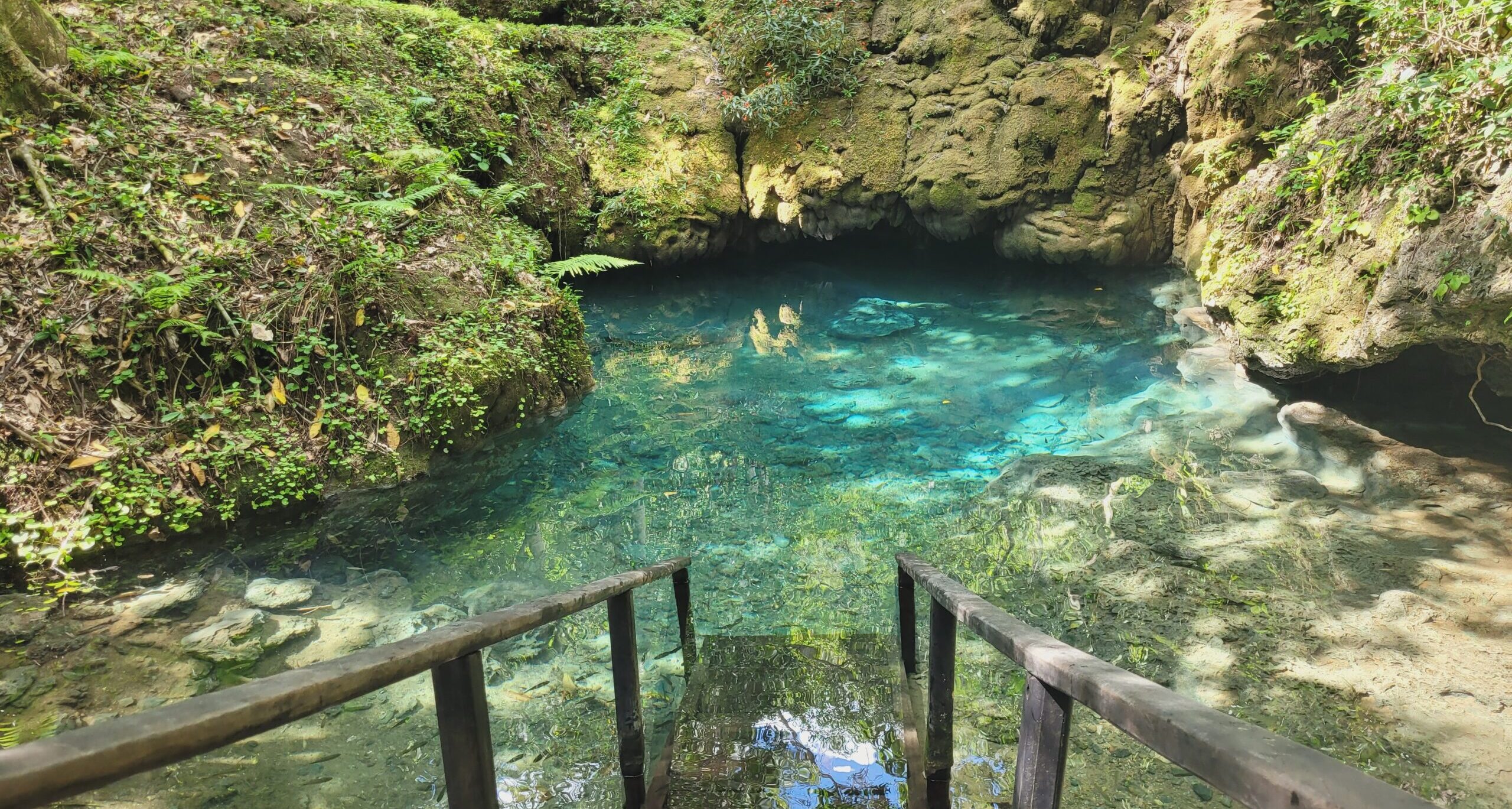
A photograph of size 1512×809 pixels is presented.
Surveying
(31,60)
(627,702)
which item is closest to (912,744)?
(627,702)

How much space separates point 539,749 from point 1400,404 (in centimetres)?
723

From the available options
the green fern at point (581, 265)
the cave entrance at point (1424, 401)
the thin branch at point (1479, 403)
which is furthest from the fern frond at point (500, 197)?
the thin branch at point (1479, 403)

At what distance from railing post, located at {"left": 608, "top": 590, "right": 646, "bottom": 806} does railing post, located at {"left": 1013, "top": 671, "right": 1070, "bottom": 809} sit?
160 centimetres

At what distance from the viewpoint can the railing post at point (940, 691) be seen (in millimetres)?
2500

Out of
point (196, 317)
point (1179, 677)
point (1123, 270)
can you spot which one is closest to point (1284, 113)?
point (1123, 270)

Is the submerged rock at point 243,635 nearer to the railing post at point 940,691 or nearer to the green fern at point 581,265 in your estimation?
the railing post at point 940,691

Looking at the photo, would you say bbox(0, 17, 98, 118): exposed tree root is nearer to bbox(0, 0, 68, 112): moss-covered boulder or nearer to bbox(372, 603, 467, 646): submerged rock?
bbox(0, 0, 68, 112): moss-covered boulder

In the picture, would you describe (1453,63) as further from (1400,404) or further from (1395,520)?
(1395,520)

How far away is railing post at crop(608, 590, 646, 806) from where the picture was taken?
9.05 feet

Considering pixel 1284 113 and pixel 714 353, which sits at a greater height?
pixel 1284 113

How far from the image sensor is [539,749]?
10.5 ft

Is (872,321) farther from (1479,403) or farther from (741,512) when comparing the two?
(1479,403)

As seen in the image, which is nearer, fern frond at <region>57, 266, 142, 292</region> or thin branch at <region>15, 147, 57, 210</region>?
fern frond at <region>57, 266, 142, 292</region>

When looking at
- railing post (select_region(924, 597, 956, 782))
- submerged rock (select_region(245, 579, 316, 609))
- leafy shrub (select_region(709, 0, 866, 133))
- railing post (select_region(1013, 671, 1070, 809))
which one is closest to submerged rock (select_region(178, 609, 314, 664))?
submerged rock (select_region(245, 579, 316, 609))
